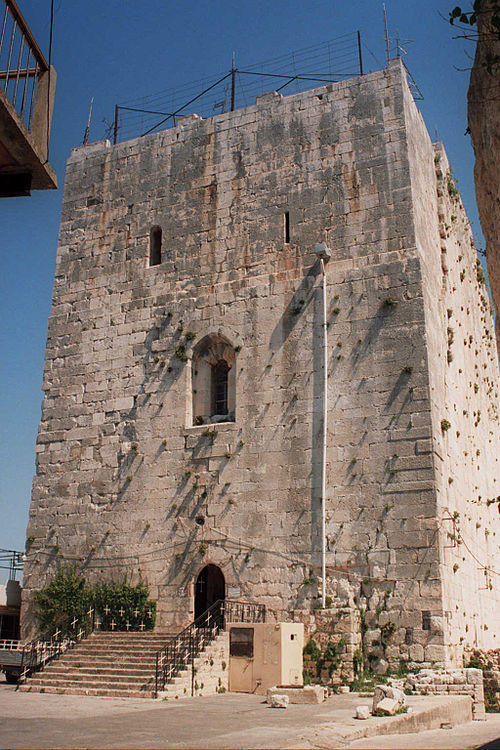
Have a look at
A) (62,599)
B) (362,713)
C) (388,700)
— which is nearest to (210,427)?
(62,599)

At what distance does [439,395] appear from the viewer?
16.5m

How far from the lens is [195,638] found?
14789mm

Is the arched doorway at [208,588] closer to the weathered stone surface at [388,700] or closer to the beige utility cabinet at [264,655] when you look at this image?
the beige utility cabinet at [264,655]

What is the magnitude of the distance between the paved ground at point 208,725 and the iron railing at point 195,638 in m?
0.84

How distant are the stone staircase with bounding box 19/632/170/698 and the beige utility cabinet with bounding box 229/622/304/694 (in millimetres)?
1586

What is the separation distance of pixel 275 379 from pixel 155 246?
17.9 feet

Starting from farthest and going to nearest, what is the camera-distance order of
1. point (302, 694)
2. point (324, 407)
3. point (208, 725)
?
point (324, 407) < point (302, 694) < point (208, 725)

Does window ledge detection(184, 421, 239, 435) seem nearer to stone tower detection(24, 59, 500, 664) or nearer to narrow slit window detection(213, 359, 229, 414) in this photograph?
stone tower detection(24, 59, 500, 664)

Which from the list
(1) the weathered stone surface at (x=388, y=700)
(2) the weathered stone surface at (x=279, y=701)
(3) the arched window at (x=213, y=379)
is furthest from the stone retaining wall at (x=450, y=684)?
(3) the arched window at (x=213, y=379)

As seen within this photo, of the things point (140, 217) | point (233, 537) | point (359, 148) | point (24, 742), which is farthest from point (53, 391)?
point (24, 742)

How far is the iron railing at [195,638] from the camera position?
13.8 metres

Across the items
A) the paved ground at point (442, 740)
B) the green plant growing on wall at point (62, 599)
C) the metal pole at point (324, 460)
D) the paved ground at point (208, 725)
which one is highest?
the metal pole at point (324, 460)

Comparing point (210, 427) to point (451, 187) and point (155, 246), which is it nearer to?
point (155, 246)

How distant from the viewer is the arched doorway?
56.4ft
